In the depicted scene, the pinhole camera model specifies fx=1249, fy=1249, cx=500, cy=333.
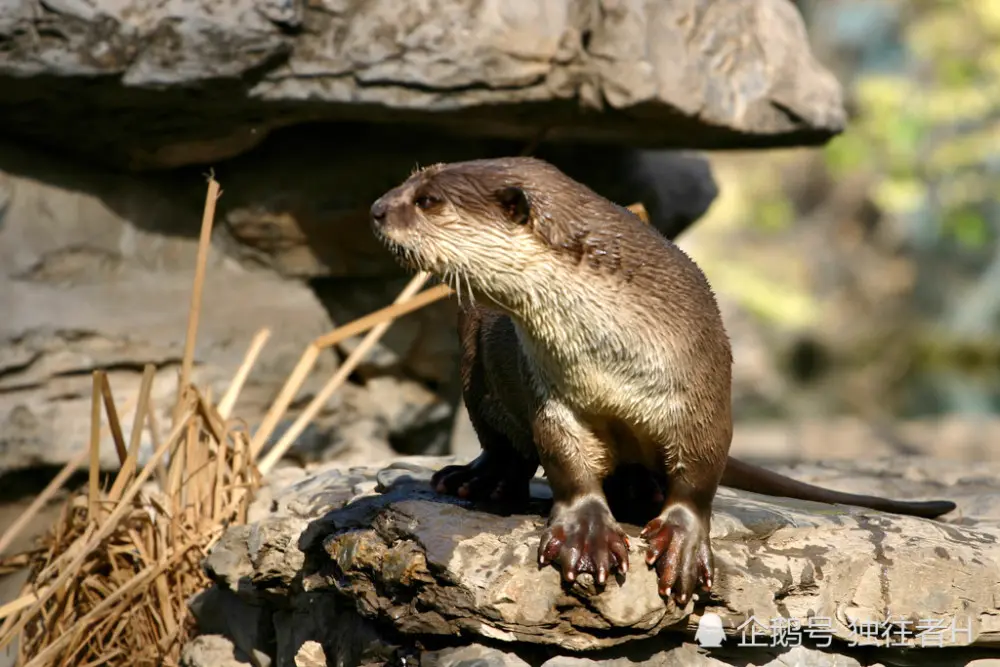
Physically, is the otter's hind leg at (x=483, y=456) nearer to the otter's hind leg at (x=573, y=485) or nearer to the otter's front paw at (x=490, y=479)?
the otter's front paw at (x=490, y=479)

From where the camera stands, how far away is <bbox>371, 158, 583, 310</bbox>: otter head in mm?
1996

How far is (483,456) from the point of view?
255cm

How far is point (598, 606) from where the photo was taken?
2.05 metres

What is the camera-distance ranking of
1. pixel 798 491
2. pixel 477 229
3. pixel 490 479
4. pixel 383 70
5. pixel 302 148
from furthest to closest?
1. pixel 302 148
2. pixel 383 70
3. pixel 798 491
4. pixel 490 479
5. pixel 477 229

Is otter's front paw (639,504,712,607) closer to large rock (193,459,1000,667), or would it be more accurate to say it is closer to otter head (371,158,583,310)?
large rock (193,459,1000,667)

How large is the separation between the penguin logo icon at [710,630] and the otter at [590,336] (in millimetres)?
93

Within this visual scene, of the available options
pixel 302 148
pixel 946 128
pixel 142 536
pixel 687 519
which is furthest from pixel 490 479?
pixel 946 128

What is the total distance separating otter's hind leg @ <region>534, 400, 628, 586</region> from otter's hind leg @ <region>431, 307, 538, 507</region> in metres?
0.30

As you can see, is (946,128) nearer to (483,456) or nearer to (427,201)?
(483,456)

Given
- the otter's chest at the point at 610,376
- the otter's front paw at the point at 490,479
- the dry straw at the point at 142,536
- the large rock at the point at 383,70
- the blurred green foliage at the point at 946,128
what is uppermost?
the blurred green foliage at the point at 946,128

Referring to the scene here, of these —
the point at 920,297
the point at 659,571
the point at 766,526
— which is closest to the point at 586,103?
the point at 766,526

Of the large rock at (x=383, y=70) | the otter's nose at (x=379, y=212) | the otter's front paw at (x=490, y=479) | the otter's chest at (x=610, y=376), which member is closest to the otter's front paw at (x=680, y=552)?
the otter's chest at (x=610, y=376)

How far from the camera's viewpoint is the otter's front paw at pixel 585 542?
80.2 inches

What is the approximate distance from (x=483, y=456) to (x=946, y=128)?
282 inches
